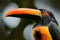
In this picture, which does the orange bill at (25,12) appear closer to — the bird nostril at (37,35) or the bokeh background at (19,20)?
the bokeh background at (19,20)

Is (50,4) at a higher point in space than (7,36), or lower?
higher

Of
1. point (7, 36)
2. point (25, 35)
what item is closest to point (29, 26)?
point (25, 35)

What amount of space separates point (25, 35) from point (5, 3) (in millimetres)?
302

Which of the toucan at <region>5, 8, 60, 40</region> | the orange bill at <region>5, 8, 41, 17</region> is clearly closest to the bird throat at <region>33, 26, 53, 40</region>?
the toucan at <region>5, 8, 60, 40</region>

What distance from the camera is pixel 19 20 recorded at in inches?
69.7

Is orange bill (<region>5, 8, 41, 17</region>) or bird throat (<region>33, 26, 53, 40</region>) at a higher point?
orange bill (<region>5, 8, 41, 17</region>)

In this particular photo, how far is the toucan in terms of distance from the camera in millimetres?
1731

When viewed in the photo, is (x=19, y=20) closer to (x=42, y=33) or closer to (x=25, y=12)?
(x=25, y=12)

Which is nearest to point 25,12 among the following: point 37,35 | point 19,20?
point 19,20

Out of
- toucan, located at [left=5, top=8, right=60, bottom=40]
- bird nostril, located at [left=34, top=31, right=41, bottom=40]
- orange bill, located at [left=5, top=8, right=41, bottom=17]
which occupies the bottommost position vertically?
bird nostril, located at [left=34, top=31, right=41, bottom=40]

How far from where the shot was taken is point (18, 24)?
1.76m

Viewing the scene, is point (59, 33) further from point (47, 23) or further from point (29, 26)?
point (29, 26)

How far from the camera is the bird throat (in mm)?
1744

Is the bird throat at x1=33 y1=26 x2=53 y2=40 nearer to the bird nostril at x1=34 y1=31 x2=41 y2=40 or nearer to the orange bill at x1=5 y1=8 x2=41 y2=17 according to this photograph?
the bird nostril at x1=34 y1=31 x2=41 y2=40
